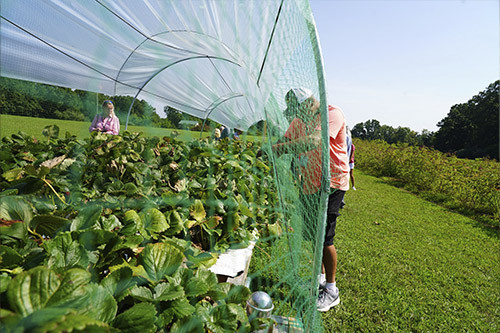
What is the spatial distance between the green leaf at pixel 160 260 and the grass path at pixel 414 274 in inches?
77.5

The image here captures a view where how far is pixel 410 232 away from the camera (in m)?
4.98

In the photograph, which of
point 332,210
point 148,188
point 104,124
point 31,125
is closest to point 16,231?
point 148,188

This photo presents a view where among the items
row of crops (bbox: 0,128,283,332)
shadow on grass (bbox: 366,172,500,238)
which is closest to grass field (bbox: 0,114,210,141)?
row of crops (bbox: 0,128,283,332)

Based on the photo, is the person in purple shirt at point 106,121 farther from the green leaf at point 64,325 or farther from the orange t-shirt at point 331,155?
the green leaf at point 64,325

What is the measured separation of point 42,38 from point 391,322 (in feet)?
13.2

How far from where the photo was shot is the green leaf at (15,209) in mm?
673

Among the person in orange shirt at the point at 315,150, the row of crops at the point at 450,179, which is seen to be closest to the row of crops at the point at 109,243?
the person in orange shirt at the point at 315,150

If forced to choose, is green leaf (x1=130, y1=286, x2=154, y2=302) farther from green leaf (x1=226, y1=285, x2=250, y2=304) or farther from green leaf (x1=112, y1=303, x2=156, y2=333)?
green leaf (x1=226, y1=285, x2=250, y2=304)

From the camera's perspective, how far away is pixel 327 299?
247cm

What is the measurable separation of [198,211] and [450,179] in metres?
9.20

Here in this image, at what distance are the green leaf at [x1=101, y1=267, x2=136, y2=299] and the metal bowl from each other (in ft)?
1.97

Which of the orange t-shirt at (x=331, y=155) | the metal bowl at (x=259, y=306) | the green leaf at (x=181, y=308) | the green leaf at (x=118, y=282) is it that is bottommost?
the metal bowl at (x=259, y=306)

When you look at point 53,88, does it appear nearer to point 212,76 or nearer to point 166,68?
point 166,68

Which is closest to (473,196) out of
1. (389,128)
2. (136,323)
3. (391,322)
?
(391,322)
